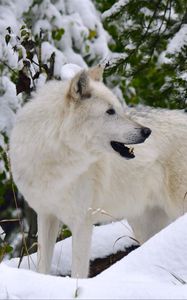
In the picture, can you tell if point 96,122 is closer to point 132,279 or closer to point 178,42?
point 178,42

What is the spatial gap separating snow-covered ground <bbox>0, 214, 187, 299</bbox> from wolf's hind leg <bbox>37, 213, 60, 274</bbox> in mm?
2322

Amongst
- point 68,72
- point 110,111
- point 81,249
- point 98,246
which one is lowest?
point 98,246

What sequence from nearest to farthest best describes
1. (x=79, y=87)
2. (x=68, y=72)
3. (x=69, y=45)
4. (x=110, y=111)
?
1. (x=79, y=87)
2. (x=110, y=111)
3. (x=68, y=72)
4. (x=69, y=45)

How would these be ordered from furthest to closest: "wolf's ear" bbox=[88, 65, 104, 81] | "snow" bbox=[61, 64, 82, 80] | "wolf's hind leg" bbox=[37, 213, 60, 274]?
"snow" bbox=[61, 64, 82, 80]
"wolf's hind leg" bbox=[37, 213, 60, 274]
"wolf's ear" bbox=[88, 65, 104, 81]

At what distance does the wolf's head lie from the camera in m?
4.54

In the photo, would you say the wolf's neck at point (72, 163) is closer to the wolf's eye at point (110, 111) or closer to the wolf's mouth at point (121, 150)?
the wolf's mouth at point (121, 150)

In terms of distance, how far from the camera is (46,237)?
5.09m

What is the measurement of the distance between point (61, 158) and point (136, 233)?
202 cm

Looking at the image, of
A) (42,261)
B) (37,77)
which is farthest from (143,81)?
(42,261)

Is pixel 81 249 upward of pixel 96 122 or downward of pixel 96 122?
downward

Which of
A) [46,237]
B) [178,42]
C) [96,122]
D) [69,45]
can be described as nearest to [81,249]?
[46,237]

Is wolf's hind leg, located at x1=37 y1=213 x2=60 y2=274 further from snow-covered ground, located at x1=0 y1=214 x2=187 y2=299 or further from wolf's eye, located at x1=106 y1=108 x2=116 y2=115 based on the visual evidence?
snow-covered ground, located at x1=0 y1=214 x2=187 y2=299

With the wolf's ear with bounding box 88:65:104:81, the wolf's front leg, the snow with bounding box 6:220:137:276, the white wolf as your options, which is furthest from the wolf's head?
the snow with bounding box 6:220:137:276

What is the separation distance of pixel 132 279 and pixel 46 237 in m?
2.77
